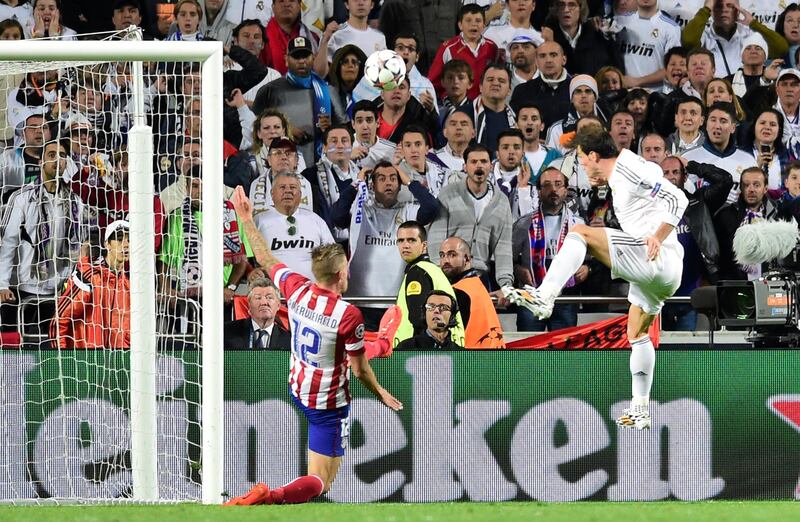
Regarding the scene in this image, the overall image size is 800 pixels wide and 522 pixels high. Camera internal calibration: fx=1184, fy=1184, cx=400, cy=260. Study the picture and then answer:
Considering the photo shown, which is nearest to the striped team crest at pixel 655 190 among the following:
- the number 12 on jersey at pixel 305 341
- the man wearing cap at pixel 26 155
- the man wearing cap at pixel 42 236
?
the number 12 on jersey at pixel 305 341

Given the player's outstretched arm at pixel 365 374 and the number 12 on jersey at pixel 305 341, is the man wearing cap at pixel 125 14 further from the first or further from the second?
the player's outstretched arm at pixel 365 374

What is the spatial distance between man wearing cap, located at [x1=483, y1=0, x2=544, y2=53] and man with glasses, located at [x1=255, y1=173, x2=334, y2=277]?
7.46 feet

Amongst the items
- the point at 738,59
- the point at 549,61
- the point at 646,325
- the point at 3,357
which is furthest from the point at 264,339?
the point at 738,59

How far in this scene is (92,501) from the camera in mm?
6965

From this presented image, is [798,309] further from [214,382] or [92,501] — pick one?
[92,501]

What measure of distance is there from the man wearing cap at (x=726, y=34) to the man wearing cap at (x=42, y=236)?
19.1ft

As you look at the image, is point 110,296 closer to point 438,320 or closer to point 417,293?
point 417,293

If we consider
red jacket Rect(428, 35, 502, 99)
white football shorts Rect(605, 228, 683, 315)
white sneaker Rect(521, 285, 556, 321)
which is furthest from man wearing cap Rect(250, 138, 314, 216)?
white sneaker Rect(521, 285, 556, 321)

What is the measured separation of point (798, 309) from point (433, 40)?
4.21 m

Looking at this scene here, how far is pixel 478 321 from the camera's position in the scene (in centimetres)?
870

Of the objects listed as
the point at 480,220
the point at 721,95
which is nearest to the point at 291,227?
the point at 480,220

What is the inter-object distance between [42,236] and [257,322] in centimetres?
169

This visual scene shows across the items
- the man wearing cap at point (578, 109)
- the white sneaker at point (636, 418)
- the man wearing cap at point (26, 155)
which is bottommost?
the white sneaker at point (636, 418)

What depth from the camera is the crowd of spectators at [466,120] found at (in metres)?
9.62
